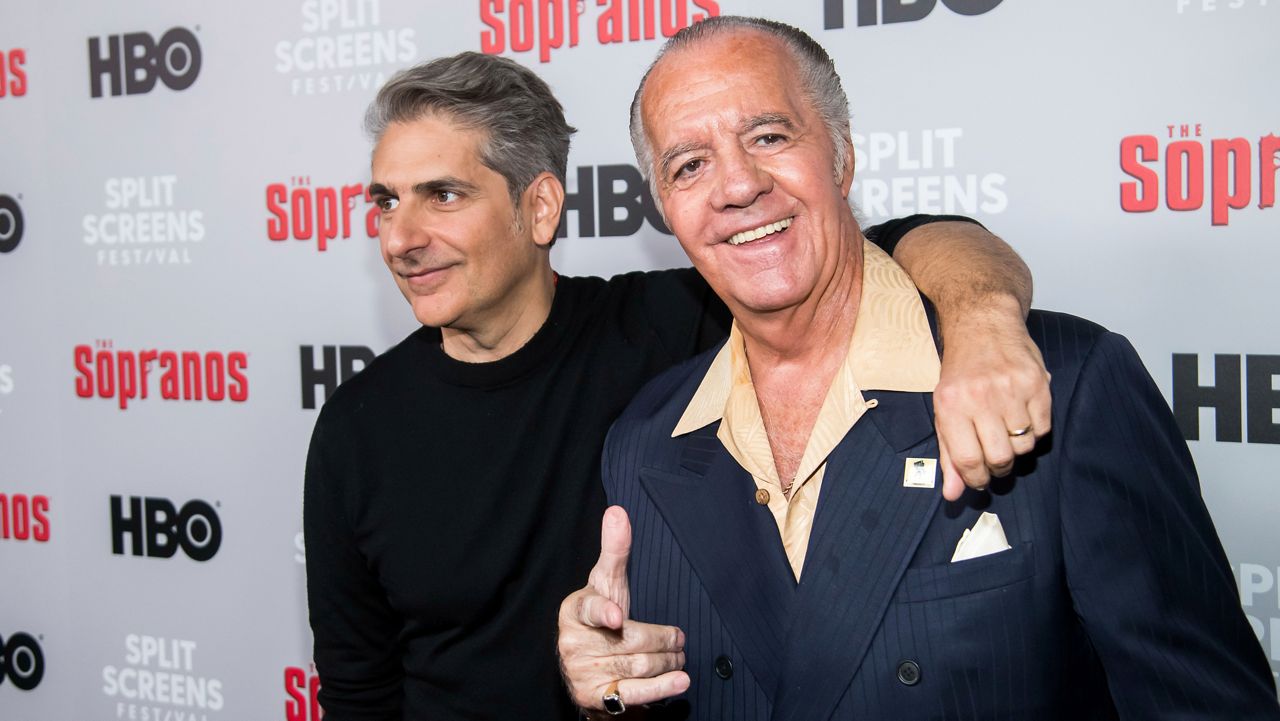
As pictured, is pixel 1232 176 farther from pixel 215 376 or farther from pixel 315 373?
pixel 215 376

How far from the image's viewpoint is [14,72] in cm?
286

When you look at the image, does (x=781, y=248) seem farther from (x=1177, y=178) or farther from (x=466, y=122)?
(x=1177, y=178)

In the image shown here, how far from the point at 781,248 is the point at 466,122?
69cm

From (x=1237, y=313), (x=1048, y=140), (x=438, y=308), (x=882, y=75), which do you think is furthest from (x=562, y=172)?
(x=1237, y=313)

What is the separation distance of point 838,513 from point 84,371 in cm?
244

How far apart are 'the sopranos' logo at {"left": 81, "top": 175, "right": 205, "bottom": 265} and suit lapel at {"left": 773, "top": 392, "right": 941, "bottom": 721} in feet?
6.93

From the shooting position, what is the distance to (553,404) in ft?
5.49

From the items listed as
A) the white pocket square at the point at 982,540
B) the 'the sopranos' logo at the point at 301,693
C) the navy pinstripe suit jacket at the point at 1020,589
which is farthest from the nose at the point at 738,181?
the 'the sopranos' logo at the point at 301,693

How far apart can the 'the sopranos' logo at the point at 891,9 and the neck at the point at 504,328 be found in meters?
0.85

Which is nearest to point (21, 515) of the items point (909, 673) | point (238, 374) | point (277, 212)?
point (238, 374)

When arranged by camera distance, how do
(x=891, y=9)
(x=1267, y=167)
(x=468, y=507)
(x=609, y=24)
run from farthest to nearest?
(x=609, y=24) → (x=891, y=9) → (x=1267, y=167) → (x=468, y=507)

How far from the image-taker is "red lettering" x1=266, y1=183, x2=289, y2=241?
2584 mm

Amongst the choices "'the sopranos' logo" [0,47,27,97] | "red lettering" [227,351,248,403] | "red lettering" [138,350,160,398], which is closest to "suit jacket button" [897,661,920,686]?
"red lettering" [227,351,248,403]

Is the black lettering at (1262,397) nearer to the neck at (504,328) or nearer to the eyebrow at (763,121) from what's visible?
the eyebrow at (763,121)
